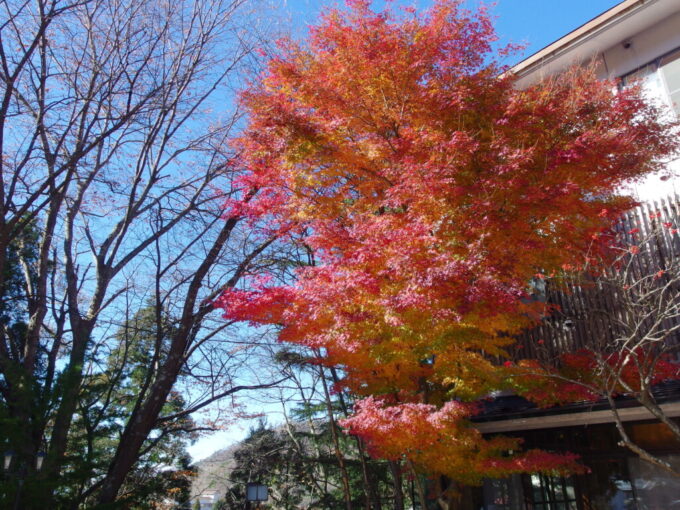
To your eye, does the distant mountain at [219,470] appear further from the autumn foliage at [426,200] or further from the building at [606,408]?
the autumn foliage at [426,200]

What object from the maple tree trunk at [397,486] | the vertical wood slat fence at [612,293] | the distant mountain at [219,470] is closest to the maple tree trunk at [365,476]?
the maple tree trunk at [397,486]

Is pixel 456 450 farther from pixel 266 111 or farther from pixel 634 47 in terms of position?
pixel 634 47

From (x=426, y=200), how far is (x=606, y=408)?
4.59 meters

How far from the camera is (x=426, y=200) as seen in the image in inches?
307

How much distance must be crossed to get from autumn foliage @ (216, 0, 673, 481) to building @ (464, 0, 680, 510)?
1605 mm

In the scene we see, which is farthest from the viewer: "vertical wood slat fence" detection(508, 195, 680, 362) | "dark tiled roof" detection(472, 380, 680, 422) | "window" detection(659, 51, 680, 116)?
"window" detection(659, 51, 680, 116)

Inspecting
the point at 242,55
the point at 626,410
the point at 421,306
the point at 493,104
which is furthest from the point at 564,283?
the point at 242,55

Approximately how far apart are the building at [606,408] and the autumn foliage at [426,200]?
161 cm

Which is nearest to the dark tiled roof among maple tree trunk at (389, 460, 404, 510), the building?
the building

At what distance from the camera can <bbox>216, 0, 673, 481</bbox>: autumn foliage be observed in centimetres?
746

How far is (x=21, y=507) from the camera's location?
26.5 ft

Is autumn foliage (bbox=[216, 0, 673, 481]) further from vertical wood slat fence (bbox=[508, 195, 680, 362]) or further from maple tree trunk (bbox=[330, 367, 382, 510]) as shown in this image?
maple tree trunk (bbox=[330, 367, 382, 510])

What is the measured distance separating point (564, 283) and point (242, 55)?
8.74 meters

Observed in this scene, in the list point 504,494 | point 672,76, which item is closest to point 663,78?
point 672,76
